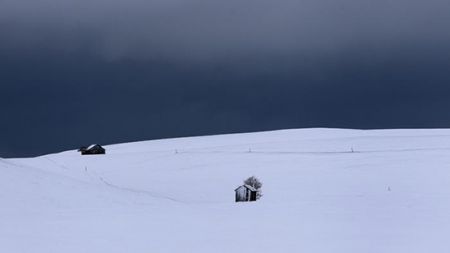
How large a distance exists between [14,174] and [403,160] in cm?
2383

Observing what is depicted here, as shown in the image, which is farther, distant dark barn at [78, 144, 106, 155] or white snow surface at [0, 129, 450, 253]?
distant dark barn at [78, 144, 106, 155]

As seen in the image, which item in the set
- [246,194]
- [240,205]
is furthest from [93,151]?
[240,205]

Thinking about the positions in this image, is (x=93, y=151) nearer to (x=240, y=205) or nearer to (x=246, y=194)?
(x=246, y=194)

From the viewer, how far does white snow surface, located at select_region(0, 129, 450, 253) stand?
17.1m

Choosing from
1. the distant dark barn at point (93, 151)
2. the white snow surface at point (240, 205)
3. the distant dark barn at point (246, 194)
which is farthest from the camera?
the distant dark barn at point (93, 151)

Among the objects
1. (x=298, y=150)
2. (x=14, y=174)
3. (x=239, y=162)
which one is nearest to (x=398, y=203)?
(x=14, y=174)

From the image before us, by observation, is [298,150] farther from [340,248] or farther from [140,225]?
[340,248]

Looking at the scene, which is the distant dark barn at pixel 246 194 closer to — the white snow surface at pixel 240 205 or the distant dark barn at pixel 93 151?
the white snow surface at pixel 240 205

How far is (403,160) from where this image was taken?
4531cm

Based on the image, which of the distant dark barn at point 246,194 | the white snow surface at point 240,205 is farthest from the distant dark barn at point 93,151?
the distant dark barn at point 246,194

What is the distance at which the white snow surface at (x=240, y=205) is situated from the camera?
17078mm

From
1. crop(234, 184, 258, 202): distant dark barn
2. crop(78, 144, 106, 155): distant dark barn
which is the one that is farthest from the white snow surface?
crop(78, 144, 106, 155): distant dark barn

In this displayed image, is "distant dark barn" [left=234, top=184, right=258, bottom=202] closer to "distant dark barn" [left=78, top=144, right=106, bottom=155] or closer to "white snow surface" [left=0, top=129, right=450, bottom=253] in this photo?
Result: "white snow surface" [left=0, top=129, right=450, bottom=253]

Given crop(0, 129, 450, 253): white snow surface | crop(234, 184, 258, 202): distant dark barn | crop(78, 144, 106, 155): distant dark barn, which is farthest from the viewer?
crop(78, 144, 106, 155): distant dark barn
